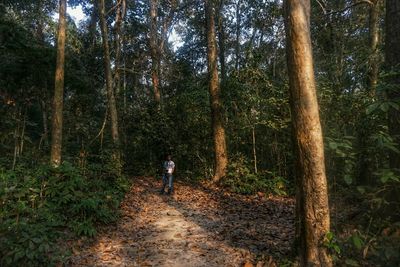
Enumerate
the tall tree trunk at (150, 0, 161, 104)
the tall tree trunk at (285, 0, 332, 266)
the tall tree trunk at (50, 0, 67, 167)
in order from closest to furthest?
the tall tree trunk at (285, 0, 332, 266) → the tall tree trunk at (50, 0, 67, 167) → the tall tree trunk at (150, 0, 161, 104)

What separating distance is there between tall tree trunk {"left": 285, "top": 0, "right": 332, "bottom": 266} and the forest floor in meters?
1.05

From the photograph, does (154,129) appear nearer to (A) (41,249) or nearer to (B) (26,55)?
(B) (26,55)

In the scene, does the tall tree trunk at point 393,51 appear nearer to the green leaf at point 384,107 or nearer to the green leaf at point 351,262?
the green leaf at point 351,262

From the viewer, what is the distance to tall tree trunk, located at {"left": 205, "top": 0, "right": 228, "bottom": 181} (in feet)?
47.5

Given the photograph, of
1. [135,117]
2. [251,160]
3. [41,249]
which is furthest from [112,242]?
[135,117]

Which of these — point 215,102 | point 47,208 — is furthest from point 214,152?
point 47,208

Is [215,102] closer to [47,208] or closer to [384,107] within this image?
[47,208]

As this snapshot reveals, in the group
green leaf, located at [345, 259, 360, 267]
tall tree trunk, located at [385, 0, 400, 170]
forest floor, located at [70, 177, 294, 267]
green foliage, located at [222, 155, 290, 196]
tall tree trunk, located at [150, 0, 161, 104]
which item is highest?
tall tree trunk, located at [150, 0, 161, 104]

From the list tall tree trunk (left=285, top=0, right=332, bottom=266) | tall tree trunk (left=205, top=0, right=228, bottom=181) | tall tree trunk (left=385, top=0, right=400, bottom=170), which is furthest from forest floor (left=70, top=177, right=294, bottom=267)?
tall tree trunk (left=385, top=0, right=400, bottom=170)

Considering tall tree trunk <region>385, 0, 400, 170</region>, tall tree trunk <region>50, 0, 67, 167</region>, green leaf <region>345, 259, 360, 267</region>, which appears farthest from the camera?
tall tree trunk <region>50, 0, 67, 167</region>

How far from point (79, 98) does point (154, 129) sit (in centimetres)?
379

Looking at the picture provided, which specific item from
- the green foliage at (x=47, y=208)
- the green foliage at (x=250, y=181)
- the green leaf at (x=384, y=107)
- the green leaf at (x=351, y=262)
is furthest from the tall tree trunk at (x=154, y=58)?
the green leaf at (x=384, y=107)

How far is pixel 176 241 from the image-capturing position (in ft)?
26.1

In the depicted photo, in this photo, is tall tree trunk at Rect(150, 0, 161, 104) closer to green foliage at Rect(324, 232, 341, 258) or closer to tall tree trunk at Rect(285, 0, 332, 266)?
tall tree trunk at Rect(285, 0, 332, 266)
